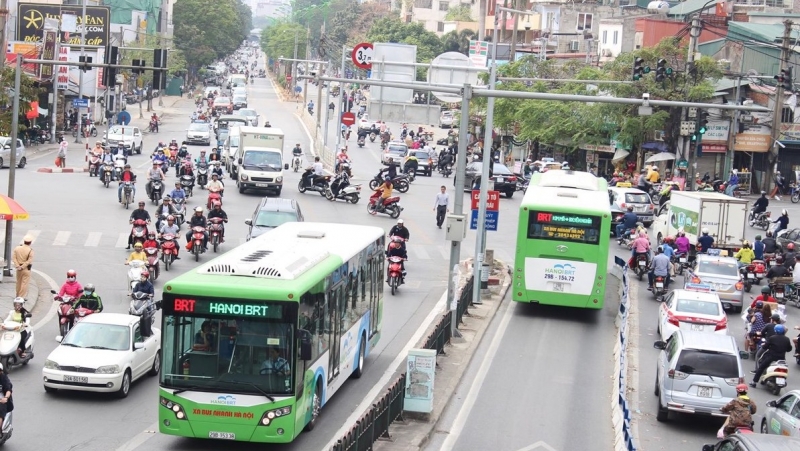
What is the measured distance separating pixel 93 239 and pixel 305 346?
875 inches

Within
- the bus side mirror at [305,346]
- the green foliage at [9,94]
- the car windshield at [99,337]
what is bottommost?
the car windshield at [99,337]

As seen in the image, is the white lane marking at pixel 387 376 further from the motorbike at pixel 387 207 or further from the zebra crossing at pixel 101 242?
the motorbike at pixel 387 207

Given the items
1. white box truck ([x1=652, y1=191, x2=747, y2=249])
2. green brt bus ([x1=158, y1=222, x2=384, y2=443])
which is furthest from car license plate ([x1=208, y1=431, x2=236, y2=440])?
white box truck ([x1=652, y1=191, x2=747, y2=249])

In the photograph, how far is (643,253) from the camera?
119 ft

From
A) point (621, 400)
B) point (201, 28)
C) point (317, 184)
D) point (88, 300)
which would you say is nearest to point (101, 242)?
point (88, 300)

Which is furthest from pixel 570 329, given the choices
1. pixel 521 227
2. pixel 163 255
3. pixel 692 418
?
pixel 163 255

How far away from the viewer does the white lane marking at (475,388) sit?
19.3 m

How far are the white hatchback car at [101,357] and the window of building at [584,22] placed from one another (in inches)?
3474

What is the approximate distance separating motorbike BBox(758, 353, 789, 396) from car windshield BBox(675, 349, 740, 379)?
12.3 ft

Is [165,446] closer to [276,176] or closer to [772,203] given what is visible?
[276,176]

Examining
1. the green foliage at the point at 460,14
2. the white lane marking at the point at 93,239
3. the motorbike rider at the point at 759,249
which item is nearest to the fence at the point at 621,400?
the motorbike rider at the point at 759,249

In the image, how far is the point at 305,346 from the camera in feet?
53.2

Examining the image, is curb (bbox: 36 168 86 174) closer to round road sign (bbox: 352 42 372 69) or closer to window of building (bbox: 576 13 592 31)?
round road sign (bbox: 352 42 372 69)

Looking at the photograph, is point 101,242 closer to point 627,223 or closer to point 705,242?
point 627,223
